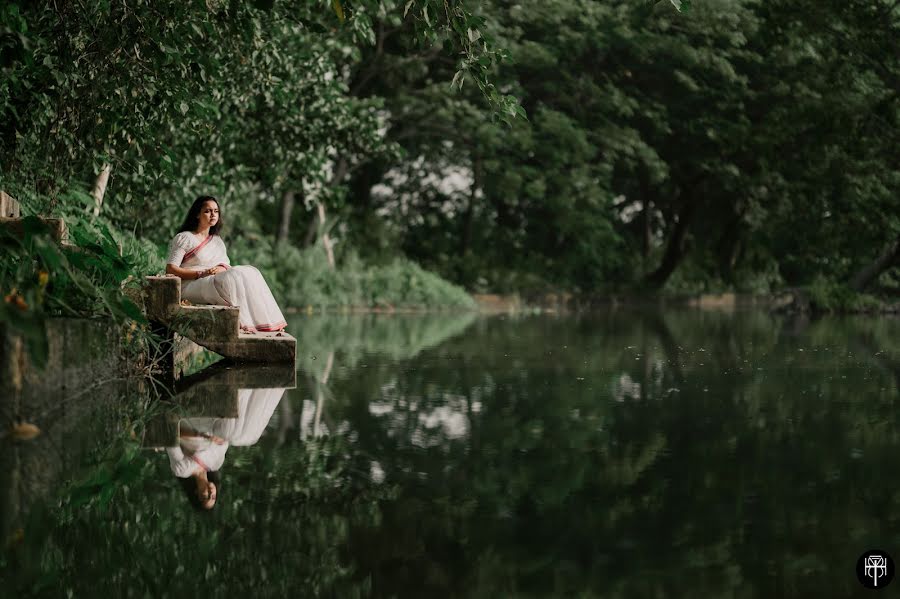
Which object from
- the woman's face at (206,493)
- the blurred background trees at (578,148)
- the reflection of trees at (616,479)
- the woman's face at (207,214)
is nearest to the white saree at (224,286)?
the woman's face at (207,214)

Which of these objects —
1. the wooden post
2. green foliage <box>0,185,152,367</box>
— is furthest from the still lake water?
the wooden post

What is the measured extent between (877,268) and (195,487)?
1170 inches

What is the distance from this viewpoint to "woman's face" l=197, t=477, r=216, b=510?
15.8ft

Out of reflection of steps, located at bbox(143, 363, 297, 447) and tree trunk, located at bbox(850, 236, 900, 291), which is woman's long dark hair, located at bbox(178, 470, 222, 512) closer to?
reflection of steps, located at bbox(143, 363, 297, 447)

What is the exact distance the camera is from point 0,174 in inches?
424

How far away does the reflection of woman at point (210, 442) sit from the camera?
16.9 feet

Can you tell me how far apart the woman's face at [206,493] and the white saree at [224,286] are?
19.6 ft

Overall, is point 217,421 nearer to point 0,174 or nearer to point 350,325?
point 0,174

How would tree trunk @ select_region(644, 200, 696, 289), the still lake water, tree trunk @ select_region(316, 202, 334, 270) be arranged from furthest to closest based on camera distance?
tree trunk @ select_region(644, 200, 696, 289) → tree trunk @ select_region(316, 202, 334, 270) → the still lake water

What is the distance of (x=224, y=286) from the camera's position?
11203mm

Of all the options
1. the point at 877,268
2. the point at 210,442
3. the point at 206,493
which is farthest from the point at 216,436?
the point at 877,268

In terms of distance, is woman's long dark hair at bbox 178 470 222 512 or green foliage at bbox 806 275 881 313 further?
green foliage at bbox 806 275 881 313

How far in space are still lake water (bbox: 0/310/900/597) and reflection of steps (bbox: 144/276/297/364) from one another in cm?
47

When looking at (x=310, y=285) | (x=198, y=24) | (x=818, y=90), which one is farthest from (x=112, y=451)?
(x=818, y=90)
